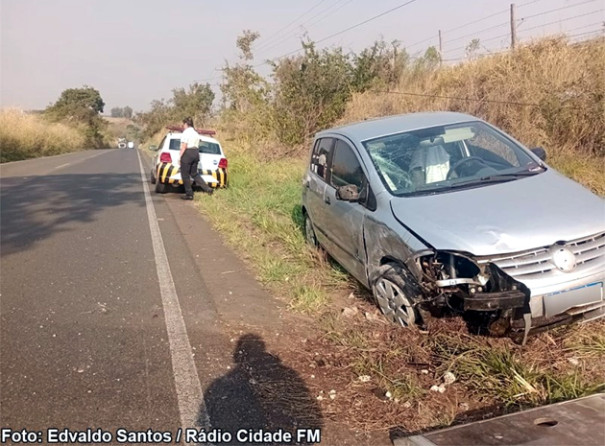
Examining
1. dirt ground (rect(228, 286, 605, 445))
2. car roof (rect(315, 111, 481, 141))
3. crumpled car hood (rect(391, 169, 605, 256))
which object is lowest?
dirt ground (rect(228, 286, 605, 445))

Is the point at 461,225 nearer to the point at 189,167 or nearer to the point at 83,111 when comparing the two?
the point at 189,167

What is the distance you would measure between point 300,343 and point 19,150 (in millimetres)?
37278

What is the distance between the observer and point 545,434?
2838 millimetres

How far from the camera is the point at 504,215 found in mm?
4051

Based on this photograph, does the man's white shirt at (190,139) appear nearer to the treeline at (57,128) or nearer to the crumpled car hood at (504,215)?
the crumpled car hood at (504,215)

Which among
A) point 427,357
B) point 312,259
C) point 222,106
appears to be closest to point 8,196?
point 312,259

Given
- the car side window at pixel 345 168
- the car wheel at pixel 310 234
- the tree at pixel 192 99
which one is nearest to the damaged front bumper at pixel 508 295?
the car side window at pixel 345 168

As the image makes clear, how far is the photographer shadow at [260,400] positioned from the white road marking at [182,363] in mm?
67

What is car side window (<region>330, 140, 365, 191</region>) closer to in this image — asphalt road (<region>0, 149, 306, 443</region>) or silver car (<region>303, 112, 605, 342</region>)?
silver car (<region>303, 112, 605, 342</region>)

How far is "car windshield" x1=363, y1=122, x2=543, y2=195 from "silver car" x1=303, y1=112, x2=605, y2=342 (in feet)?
0.04

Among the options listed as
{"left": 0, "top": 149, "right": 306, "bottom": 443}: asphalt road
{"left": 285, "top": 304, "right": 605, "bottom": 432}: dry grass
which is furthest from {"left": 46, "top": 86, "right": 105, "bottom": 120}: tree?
{"left": 285, "top": 304, "right": 605, "bottom": 432}: dry grass

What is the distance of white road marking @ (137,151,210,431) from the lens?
342cm

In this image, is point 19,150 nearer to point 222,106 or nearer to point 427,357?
point 222,106

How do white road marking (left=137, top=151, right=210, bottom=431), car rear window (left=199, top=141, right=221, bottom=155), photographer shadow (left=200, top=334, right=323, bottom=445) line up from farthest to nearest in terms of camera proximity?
car rear window (left=199, top=141, right=221, bottom=155), white road marking (left=137, top=151, right=210, bottom=431), photographer shadow (left=200, top=334, right=323, bottom=445)
